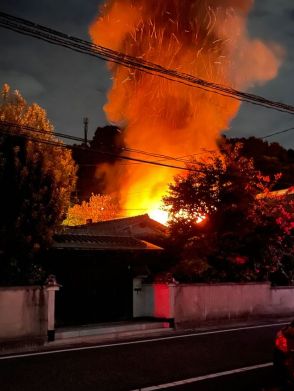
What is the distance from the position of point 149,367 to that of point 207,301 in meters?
8.49

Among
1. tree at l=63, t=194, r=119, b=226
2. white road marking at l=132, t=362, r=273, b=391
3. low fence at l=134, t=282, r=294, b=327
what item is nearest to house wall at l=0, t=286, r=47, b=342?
low fence at l=134, t=282, r=294, b=327

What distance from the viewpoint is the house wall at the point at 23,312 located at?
13.3m

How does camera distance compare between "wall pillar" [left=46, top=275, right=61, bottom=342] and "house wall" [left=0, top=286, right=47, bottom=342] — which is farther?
"wall pillar" [left=46, top=275, right=61, bottom=342]

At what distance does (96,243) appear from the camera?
17.7m

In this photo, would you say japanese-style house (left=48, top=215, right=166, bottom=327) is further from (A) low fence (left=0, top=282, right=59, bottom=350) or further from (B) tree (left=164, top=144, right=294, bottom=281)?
(A) low fence (left=0, top=282, right=59, bottom=350)

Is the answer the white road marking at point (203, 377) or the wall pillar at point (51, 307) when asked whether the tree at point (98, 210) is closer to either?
the wall pillar at point (51, 307)

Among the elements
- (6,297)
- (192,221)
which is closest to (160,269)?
(192,221)

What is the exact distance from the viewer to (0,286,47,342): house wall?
13.3m

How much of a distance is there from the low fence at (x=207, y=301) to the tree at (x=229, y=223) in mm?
942

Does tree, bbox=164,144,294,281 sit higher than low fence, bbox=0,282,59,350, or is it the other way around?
tree, bbox=164,144,294,281

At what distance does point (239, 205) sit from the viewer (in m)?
20.5

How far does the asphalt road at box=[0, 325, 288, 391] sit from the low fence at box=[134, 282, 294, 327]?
3467 millimetres

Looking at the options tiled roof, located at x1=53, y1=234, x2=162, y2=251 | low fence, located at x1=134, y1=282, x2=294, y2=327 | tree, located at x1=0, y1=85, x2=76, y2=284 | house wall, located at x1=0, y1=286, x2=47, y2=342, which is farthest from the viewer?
low fence, located at x1=134, y1=282, x2=294, y2=327

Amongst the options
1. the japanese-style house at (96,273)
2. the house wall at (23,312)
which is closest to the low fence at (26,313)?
the house wall at (23,312)
